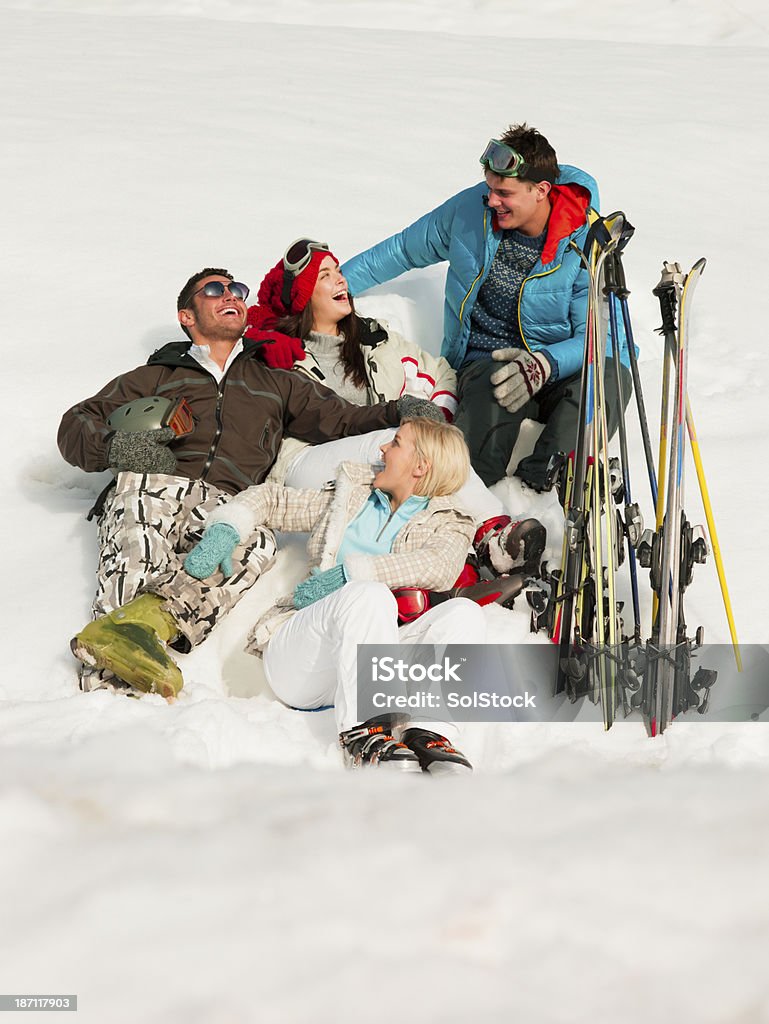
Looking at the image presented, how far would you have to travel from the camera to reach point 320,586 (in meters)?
3.07

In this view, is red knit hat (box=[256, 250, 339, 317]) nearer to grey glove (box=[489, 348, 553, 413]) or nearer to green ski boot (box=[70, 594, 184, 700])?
grey glove (box=[489, 348, 553, 413])

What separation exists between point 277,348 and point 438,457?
0.95 m

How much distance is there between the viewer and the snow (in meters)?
1.04

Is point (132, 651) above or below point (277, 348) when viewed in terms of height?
below

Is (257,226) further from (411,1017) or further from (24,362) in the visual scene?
(411,1017)

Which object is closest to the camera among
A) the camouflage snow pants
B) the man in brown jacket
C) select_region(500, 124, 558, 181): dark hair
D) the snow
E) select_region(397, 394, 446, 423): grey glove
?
the snow

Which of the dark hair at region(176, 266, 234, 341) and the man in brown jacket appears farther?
the dark hair at region(176, 266, 234, 341)

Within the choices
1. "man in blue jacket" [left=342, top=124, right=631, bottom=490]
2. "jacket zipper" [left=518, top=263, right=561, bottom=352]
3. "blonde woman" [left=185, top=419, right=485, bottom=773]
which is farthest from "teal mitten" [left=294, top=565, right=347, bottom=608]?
"jacket zipper" [left=518, top=263, right=561, bottom=352]

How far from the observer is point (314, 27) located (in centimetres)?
970

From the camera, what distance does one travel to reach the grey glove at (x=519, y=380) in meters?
3.74

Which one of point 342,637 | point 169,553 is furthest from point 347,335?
point 342,637

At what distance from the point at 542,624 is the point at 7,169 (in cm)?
400

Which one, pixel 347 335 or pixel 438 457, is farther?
pixel 347 335

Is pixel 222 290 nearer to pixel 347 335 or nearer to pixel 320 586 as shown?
pixel 347 335
